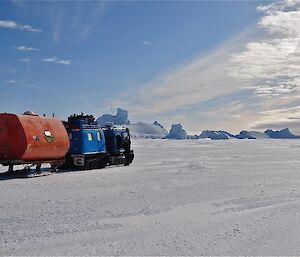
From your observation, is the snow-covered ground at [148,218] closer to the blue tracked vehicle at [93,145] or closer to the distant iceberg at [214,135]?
the blue tracked vehicle at [93,145]

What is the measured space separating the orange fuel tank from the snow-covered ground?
1.79 m

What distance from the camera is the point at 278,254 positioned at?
A: 19.7 feet

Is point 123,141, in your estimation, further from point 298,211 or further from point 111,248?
point 111,248

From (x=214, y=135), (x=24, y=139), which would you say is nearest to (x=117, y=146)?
(x=24, y=139)

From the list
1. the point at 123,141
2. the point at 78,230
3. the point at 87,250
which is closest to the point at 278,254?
the point at 87,250

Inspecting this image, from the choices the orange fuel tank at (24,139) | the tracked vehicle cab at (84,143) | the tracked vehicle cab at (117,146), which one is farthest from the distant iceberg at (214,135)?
the orange fuel tank at (24,139)

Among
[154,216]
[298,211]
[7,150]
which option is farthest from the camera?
[7,150]

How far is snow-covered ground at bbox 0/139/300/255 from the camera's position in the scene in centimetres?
627

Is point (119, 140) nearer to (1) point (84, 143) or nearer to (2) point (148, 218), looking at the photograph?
(1) point (84, 143)

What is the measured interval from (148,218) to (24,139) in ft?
28.9

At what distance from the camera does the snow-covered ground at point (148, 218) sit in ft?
20.6

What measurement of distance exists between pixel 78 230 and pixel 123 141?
54.0ft

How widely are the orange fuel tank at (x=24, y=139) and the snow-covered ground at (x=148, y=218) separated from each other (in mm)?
1788

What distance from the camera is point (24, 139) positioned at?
50.2ft
